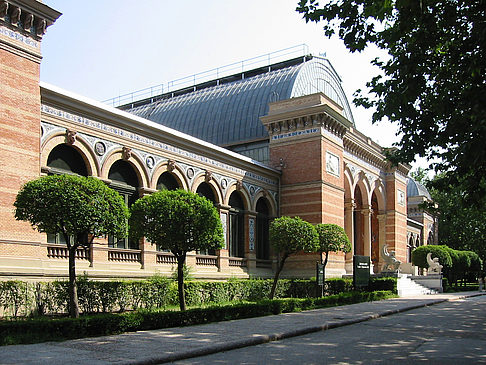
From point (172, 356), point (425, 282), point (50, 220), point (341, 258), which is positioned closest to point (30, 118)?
point (50, 220)

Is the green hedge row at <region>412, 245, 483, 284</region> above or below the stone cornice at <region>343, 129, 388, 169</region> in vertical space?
below

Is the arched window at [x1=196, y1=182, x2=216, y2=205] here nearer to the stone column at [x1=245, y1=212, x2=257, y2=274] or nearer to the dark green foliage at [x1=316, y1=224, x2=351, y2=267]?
the stone column at [x1=245, y1=212, x2=257, y2=274]

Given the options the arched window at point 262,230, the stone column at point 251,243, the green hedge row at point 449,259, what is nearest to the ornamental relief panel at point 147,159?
the stone column at point 251,243

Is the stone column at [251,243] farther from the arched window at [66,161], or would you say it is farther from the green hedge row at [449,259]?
the green hedge row at [449,259]

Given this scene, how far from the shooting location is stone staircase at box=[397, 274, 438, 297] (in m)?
30.6

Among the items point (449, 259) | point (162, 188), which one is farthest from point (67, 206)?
point (449, 259)

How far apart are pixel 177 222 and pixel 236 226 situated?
13.4 metres

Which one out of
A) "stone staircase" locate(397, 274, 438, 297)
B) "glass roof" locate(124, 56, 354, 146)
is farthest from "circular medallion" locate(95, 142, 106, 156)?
"stone staircase" locate(397, 274, 438, 297)

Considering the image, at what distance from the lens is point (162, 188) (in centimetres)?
2334

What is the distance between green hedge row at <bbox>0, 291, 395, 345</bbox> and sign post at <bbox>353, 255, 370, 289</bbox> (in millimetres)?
8289

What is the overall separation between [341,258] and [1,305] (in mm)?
21366

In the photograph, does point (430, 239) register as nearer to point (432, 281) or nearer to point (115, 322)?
point (432, 281)

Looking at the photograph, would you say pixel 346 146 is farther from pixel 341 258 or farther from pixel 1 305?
pixel 1 305

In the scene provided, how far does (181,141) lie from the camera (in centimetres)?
2412
